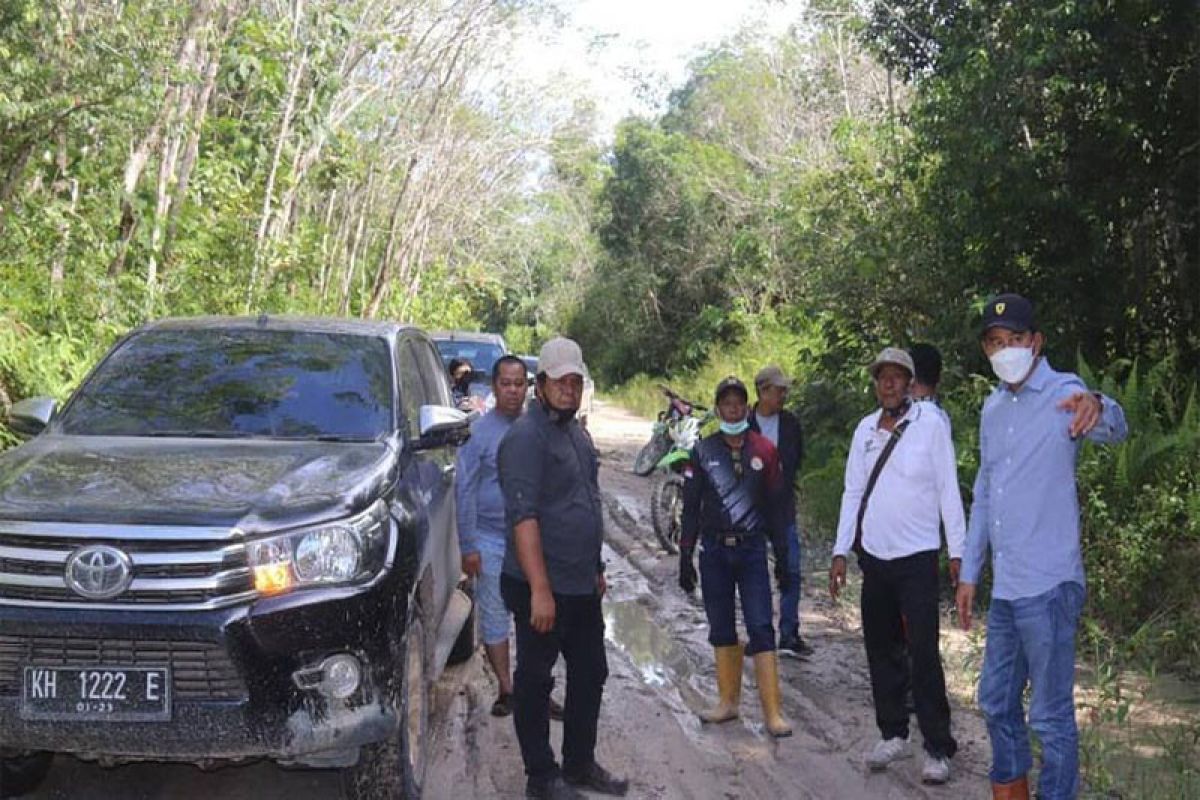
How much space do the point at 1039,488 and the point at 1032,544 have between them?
0.20 m

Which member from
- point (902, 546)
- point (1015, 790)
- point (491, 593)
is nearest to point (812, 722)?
point (902, 546)

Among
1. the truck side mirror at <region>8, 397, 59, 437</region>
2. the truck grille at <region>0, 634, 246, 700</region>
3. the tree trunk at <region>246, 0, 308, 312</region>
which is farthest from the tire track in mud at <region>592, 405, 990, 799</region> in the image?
the tree trunk at <region>246, 0, 308, 312</region>

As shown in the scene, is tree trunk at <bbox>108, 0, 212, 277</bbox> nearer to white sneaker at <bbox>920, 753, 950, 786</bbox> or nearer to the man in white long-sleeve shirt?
the man in white long-sleeve shirt

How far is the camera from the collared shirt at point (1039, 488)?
178 inches

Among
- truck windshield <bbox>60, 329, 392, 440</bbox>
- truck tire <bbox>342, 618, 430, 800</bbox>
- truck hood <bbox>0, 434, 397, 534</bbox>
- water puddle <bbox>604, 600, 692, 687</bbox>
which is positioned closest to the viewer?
truck hood <bbox>0, 434, 397, 534</bbox>

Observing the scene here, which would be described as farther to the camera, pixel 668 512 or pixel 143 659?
pixel 668 512

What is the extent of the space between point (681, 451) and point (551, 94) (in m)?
20.6

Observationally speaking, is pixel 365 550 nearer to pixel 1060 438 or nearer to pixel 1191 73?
pixel 1060 438

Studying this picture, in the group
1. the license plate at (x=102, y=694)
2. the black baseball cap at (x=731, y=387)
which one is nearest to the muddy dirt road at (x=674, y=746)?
the license plate at (x=102, y=694)

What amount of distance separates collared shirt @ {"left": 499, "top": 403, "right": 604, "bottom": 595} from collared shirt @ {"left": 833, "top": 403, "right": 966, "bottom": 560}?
133 cm

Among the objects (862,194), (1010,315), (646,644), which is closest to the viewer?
(1010,315)

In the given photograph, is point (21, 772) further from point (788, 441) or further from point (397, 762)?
point (788, 441)

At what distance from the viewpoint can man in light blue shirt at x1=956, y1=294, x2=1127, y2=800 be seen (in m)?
4.48

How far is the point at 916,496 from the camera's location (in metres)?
5.69
